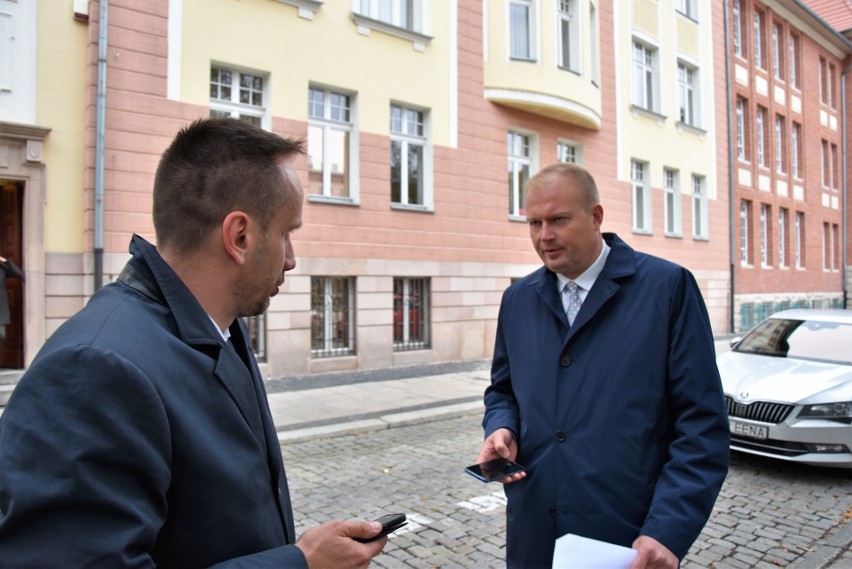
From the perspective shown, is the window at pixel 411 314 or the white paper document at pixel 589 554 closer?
the white paper document at pixel 589 554

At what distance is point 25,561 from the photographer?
1.02 metres

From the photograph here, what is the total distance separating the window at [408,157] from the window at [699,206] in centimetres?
1291

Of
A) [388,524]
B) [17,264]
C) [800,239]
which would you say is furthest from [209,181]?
[800,239]

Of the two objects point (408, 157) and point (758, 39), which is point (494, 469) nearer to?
point (408, 157)

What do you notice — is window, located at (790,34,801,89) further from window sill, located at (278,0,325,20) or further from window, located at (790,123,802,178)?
window sill, located at (278,0,325,20)

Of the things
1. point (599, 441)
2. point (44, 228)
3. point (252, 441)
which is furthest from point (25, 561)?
point (44, 228)

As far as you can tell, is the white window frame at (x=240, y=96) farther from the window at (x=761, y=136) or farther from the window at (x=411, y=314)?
the window at (x=761, y=136)

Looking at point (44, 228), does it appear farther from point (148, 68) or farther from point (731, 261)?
point (731, 261)

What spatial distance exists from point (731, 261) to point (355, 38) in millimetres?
17218

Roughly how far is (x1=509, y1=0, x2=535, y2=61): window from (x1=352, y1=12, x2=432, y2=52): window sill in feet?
9.38

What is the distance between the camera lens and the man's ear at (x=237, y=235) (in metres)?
1.45

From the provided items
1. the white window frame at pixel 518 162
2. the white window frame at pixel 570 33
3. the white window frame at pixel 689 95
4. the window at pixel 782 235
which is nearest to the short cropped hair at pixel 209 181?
the white window frame at pixel 518 162

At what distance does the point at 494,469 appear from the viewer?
7.50 feet

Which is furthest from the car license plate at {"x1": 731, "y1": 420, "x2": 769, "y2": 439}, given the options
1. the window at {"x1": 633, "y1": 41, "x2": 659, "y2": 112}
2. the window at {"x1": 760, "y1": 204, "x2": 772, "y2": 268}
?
the window at {"x1": 760, "y1": 204, "x2": 772, "y2": 268}
